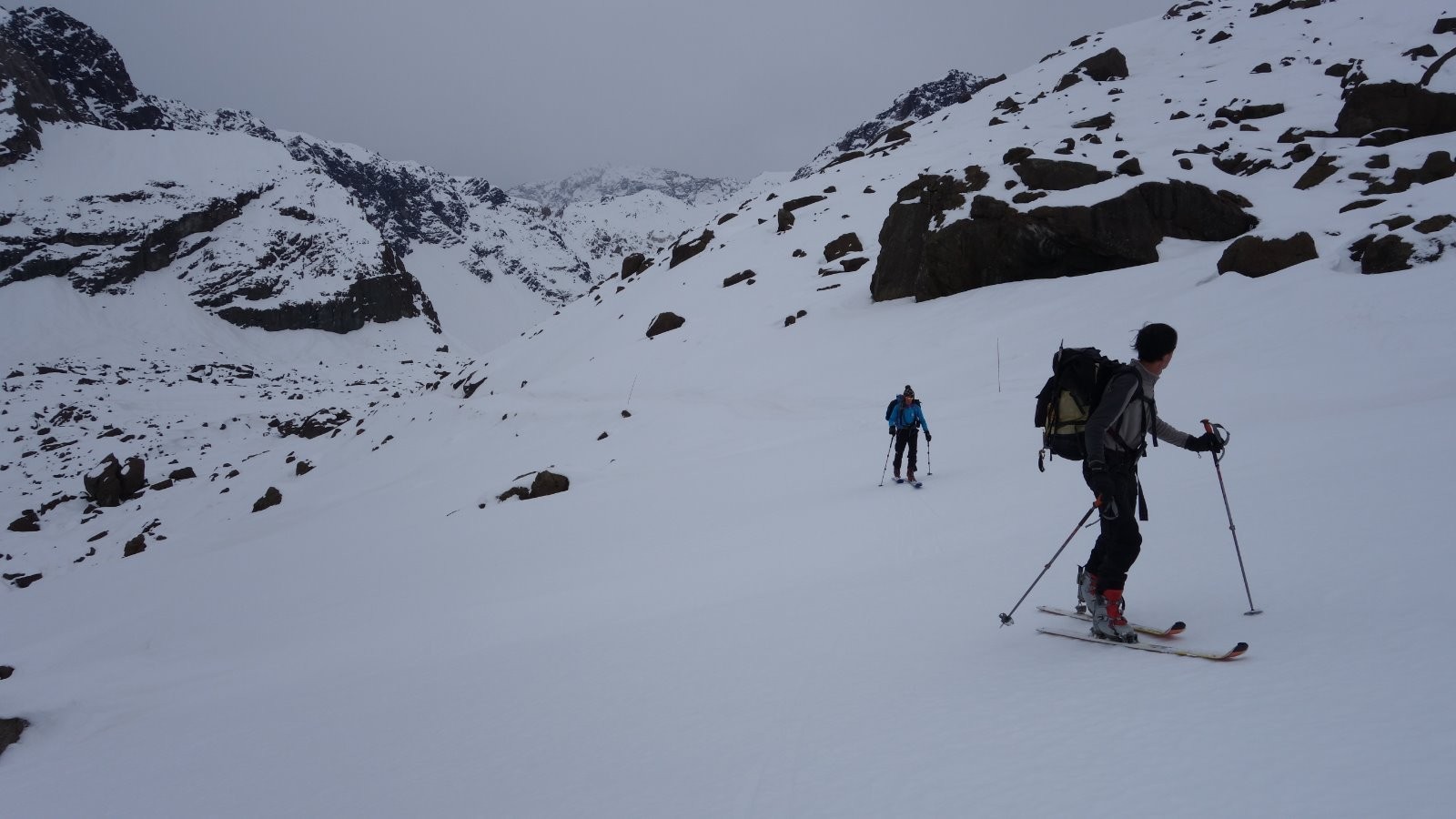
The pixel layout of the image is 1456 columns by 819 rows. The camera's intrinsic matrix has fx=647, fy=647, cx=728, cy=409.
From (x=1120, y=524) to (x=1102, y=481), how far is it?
0.34 meters

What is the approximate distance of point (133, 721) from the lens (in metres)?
7.52

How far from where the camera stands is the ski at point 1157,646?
11.7 feet

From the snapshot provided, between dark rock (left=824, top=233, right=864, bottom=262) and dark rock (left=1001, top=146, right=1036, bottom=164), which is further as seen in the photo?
dark rock (left=824, top=233, right=864, bottom=262)

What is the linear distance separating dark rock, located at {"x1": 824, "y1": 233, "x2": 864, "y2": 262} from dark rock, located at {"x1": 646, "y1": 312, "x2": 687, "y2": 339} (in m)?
8.13

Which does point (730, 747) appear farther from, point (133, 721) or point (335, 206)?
point (335, 206)

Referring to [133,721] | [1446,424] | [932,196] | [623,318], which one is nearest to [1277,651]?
[1446,424]

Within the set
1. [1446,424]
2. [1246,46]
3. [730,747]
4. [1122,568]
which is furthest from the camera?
[1246,46]

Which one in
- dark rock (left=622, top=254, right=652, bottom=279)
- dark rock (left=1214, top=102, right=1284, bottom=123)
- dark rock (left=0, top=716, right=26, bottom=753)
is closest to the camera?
dark rock (left=0, top=716, right=26, bottom=753)

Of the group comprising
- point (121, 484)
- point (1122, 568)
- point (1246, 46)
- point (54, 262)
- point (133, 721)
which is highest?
point (54, 262)

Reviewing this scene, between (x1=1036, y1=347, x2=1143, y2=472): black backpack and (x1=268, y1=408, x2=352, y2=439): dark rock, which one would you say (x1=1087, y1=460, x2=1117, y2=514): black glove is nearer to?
(x1=1036, y1=347, x2=1143, y2=472): black backpack

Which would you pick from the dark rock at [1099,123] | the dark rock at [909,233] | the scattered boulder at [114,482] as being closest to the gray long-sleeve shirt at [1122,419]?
the dark rock at [909,233]

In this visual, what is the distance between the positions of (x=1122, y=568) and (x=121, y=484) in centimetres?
3588

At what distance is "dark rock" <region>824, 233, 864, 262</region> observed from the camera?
106ft

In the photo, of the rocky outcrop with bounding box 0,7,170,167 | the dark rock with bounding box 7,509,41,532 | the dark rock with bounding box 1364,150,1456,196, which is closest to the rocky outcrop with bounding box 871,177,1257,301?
the dark rock with bounding box 1364,150,1456,196
